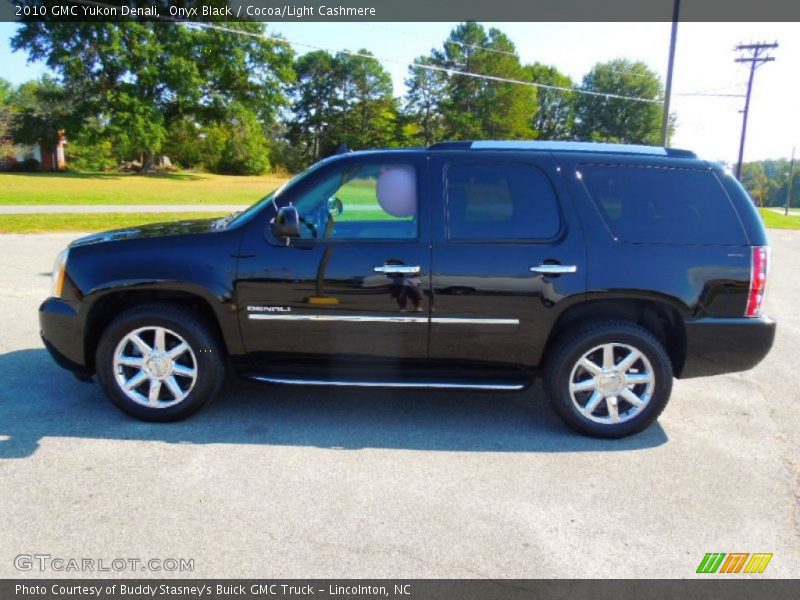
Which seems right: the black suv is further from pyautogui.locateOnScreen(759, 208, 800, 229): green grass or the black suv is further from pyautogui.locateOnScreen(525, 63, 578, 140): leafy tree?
pyautogui.locateOnScreen(525, 63, 578, 140): leafy tree

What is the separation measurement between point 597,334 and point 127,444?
120 inches

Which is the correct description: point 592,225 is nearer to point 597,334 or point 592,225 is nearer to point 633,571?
point 597,334

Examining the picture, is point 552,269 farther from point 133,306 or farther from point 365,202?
point 133,306

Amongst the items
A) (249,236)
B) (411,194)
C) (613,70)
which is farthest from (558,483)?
(613,70)

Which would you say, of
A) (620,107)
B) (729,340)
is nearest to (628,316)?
(729,340)

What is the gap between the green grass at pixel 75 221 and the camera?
15.0 m

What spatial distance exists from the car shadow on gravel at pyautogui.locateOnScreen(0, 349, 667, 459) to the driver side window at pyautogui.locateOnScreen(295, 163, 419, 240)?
1.29 m

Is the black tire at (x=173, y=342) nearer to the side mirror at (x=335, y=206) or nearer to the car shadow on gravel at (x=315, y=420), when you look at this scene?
the car shadow on gravel at (x=315, y=420)

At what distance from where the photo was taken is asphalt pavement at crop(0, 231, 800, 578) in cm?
279

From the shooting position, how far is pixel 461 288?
3.95 metres

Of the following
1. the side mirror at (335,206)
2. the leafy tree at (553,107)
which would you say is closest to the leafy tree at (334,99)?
the leafy tree at (553,107)

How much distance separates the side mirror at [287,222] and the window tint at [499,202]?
985mm

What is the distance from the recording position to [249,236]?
4.03 metres

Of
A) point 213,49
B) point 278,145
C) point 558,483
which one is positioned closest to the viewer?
point 558,483
